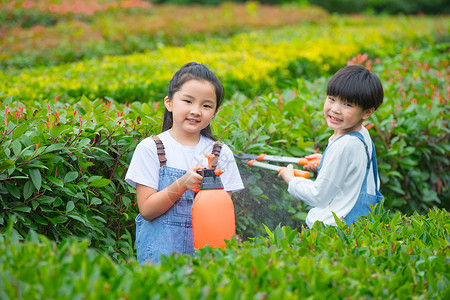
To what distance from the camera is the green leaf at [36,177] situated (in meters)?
2.35

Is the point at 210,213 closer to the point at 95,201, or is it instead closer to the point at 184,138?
the point at 184,138

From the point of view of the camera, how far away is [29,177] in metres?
2.43

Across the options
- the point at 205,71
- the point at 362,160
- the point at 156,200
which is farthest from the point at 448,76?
the point at 156,200

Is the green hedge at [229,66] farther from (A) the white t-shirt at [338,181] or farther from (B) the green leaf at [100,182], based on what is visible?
(A) the white t-shirt at [338,181]

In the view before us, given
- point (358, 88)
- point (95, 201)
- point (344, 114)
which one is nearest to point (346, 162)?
point (344, 114)

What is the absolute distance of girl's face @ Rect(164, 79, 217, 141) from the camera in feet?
7.75

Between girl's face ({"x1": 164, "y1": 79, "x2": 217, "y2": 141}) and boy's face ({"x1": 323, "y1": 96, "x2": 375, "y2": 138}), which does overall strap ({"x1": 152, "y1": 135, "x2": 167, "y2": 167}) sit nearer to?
girl's face ({"x1": 164, "y1": 79, "x2": 217, "y2": 141})

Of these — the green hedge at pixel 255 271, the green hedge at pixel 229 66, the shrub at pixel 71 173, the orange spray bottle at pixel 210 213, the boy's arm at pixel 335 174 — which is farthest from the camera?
the green hedge at pixel 229 66

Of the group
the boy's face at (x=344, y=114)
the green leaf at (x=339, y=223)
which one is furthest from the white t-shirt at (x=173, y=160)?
the boy's face at (x=344, y=114)

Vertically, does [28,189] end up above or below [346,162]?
→ below

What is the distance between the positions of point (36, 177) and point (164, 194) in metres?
0.68

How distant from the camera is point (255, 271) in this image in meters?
1.69

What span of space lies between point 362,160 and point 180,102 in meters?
1.01

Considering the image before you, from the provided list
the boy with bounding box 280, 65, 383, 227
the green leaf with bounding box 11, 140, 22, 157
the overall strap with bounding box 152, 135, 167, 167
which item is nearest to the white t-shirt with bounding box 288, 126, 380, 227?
the boy with bounding box 280, 65, 383, 227
